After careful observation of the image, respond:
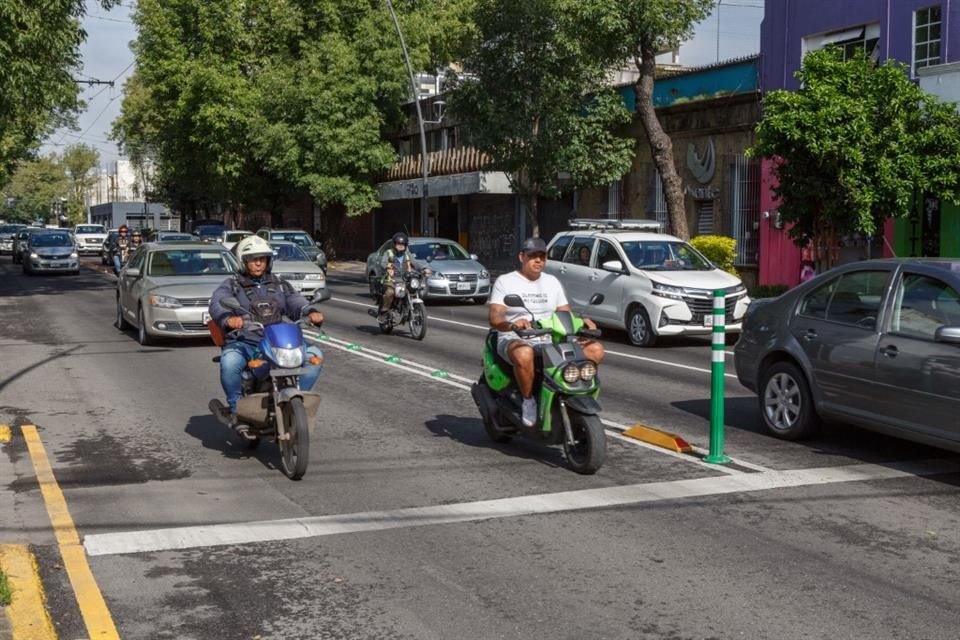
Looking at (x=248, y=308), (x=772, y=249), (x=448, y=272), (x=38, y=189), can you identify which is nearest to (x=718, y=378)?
(x=248, y=308)

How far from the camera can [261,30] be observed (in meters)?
52.0

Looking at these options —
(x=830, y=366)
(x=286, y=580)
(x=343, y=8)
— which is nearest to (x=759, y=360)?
(x=830, y=366)

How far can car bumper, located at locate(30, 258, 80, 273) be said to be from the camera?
40312 mm

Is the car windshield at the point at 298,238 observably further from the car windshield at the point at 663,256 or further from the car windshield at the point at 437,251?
the car windshield at the point at 663,256

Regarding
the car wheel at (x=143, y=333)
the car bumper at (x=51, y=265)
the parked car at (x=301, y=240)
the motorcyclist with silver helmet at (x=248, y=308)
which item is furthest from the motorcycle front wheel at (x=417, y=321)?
the car bumper at (x=51, y=265)

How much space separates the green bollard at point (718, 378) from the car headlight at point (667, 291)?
9.02 meters

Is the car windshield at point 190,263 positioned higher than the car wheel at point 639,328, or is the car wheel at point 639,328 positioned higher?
the car windshield at point 190,263

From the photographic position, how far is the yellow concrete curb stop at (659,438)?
9.23 metres

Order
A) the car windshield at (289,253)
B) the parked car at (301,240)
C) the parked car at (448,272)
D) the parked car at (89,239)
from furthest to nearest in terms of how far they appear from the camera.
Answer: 1. the parked car at (89,239)
2. the parked car at (301,240)
3. the car windshield at (289,253)
4. the parked car at (448,272)

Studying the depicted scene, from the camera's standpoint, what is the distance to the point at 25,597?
5.46 meters

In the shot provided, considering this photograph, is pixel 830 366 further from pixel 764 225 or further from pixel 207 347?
pixel 764 225

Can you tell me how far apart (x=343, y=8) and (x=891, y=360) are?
42.8 m

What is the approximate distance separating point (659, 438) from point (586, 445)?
145 cm

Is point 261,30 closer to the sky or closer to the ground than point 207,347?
closer to the sky
